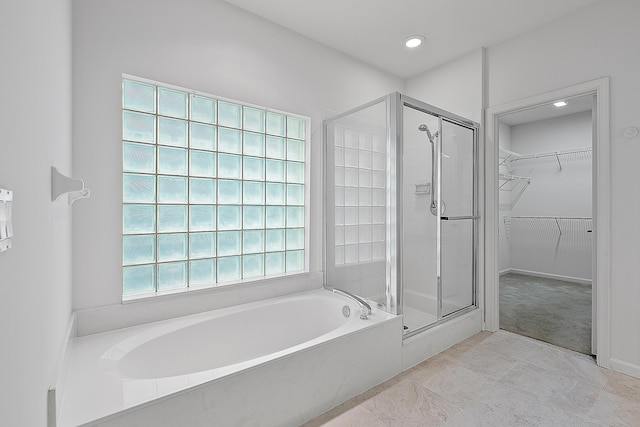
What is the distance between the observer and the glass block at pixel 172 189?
204 centimetres

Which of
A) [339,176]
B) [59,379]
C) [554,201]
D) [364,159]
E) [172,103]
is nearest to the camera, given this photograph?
[59,379]

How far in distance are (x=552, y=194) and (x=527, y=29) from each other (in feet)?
11.0

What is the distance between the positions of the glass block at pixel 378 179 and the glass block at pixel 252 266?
3.55ft

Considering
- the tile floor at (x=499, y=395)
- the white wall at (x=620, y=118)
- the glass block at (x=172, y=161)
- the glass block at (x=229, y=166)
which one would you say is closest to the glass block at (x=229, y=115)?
the glass block at (x=229, y=166)

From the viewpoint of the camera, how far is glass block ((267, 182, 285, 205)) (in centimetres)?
254

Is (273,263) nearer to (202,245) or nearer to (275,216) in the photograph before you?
(275,216)

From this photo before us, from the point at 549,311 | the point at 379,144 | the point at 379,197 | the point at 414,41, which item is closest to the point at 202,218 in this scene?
the point at 379,197

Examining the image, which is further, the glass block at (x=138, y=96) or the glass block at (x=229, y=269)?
the glass block at (x=229, y=269)

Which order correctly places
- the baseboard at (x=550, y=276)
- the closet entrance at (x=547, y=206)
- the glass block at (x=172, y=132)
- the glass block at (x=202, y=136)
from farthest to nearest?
the baseboard at (x=550, y=276)
the closet entrance at (x=547, y=206)
the glass block at (x=202, y=136)
the glass block at (x=172, y=132)

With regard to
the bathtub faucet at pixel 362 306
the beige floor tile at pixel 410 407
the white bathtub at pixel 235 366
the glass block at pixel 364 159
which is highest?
the glass block at pixel 364 159

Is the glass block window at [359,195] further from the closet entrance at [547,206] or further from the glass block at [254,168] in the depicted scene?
the closet entrance at [547,206]

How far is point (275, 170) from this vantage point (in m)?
2.56

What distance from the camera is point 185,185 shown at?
2119 mm

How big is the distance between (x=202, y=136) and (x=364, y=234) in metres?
1.45
